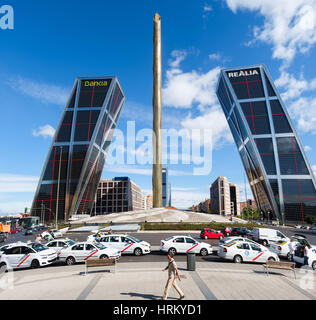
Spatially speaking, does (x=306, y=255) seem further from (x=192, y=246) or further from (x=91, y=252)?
(x=91, y=252)

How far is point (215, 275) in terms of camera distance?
1151 cm

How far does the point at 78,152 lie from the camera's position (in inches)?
3076

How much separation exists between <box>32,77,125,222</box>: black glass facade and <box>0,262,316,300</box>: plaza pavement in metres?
64.9

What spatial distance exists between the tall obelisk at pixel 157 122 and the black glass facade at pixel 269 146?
25616mm

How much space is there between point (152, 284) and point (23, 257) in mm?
9210

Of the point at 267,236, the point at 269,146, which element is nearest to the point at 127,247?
the point at 267,236

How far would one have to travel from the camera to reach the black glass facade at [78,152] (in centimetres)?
7600

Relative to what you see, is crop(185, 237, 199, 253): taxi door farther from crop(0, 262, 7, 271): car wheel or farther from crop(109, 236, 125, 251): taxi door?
crop(0, 262, 7, 271): car wheel

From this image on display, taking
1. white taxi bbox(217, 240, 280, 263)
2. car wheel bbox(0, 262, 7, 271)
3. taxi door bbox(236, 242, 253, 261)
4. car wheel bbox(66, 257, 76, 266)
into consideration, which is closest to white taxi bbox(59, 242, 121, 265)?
car wheel bbox(66, 257, 76, 266)

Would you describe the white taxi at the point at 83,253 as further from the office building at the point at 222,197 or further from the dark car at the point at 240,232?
the office building at the point at 222,197

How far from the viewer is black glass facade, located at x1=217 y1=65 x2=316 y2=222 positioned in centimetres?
7169
